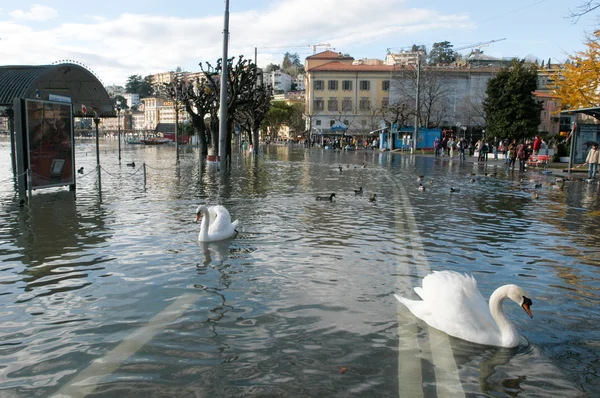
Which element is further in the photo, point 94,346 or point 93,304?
point 93,304

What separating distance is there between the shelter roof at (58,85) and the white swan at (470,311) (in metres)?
14.4

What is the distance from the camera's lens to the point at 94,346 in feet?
16.0

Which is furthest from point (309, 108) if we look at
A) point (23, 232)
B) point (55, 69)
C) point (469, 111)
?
point (23, 232)

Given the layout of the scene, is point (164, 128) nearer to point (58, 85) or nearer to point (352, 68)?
point (352, 68)

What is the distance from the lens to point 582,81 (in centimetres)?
3347

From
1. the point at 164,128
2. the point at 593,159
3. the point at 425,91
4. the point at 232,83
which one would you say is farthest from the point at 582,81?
the point at 164,128

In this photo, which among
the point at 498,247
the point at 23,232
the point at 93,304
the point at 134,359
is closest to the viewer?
the point at 134,359

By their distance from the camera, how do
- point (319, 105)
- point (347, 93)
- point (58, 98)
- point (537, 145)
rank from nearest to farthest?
point (58, 98), point (537, 145), point (347, 93), point (319, 105)

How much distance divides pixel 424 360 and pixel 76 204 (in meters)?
11.9

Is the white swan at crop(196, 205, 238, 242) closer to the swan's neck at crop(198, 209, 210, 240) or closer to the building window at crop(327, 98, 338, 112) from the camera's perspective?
the swan's neck at crop(198, 209, 210, 240)

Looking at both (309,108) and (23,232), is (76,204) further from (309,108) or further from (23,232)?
(309,108)

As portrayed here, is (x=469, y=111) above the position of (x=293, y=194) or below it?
above

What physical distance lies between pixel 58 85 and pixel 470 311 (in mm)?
23547

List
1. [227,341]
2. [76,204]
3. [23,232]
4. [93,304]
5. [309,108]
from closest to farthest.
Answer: [227,341] → [93,304] → [23,232] → [76,204] → [309,108]
